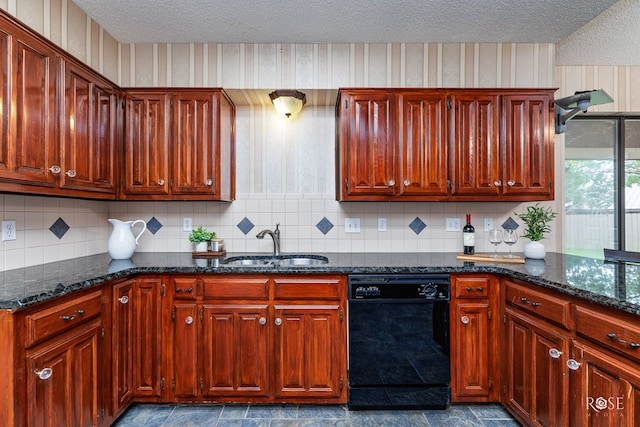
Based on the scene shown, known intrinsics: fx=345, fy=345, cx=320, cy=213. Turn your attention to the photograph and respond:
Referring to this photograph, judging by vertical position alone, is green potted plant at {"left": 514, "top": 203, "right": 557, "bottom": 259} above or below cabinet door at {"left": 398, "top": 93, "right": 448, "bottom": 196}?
below

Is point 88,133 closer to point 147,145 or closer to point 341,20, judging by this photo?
point 147,145

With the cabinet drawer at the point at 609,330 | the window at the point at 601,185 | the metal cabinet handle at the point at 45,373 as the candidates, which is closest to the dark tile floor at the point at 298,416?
the metal cabinet handle at the point at 45,373

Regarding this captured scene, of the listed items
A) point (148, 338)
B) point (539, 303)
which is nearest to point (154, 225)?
point (148, 338)

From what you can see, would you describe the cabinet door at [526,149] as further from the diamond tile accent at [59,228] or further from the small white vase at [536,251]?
the diamond tile accent at [59,228]

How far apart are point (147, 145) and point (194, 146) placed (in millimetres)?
341

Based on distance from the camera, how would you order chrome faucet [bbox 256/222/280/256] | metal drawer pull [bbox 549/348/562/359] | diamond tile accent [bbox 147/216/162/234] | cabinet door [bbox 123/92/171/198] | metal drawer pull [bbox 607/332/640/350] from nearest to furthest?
1. metal drawer pull [bbox 607/332/640/350]
2. metal drawer pull [bbox 549/348/562/359]
3. cabinet door [bbox 123/92/171/198]
4. chrome faucet [bbox 256/222/280/256]
5. diamond tile accent [bbox 147/216/162/234]

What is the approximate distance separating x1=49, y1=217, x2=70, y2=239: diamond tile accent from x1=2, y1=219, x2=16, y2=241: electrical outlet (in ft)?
0.87

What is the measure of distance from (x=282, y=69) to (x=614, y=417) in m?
2.70

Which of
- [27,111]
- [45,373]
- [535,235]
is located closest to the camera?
[45,373]

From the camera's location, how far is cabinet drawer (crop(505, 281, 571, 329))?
1.59 metres

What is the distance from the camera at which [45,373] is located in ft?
4.70

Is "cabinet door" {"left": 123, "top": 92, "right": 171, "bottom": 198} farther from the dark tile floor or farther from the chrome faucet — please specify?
the dark tile floor

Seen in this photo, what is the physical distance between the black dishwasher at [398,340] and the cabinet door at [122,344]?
4.37 feet

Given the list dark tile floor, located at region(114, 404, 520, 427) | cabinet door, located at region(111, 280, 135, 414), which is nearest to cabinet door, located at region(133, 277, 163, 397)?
Answer: cabinet door, located at region(111, 280, 135, 414)
